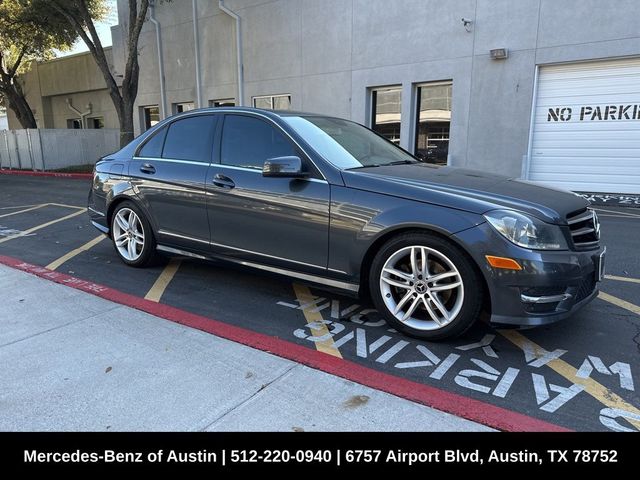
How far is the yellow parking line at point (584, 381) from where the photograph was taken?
2.63 meters

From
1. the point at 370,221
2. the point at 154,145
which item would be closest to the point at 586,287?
the point at 370,221

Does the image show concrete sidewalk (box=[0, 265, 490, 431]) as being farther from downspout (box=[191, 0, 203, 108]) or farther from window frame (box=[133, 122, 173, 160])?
downspout (box=[191, 0, 203, 108])

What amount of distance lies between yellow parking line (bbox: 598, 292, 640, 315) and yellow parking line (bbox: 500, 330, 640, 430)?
1.22m

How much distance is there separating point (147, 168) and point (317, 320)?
8.06 ft

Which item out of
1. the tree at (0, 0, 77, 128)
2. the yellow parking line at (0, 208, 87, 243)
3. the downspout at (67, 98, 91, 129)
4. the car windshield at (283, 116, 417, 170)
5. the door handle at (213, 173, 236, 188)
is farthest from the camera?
the downspout at (67, 98, 91, 129)

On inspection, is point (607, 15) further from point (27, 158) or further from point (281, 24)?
point (27, 158)

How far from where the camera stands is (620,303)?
4.16 m

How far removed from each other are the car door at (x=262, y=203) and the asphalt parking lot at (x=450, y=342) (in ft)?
1.02

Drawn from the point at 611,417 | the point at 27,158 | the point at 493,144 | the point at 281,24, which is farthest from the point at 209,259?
the point at 27,158

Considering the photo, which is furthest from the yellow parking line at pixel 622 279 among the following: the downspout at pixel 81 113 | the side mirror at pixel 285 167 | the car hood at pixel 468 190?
the downspout at pixel 81 113

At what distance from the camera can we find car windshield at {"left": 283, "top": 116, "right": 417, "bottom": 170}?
384cm

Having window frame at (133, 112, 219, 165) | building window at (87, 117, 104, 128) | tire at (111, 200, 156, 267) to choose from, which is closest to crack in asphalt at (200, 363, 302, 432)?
window frame at (133, 112, 219, 165)
